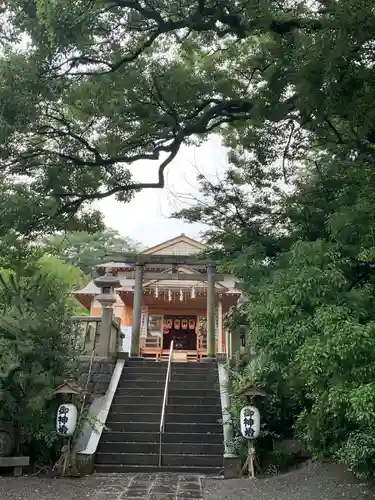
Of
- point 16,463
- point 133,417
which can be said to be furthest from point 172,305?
point 16,463

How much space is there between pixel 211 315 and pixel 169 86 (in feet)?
28.2

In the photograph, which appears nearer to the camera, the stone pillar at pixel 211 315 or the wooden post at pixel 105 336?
the wooden post at pixel 105 336

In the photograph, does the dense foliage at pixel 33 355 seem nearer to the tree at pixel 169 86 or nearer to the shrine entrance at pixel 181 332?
the tree at pixel 169 86

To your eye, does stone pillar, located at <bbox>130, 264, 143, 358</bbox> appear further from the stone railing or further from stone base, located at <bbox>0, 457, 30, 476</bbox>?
stone base, located at <bbox>0, 457, 30, 476</bbox>

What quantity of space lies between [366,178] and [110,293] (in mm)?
8107

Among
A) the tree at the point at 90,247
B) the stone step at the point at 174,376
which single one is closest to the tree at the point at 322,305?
the stone step at the point at 174,376

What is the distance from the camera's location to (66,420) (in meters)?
7.66

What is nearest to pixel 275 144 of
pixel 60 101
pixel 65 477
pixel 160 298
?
pixel 60 101

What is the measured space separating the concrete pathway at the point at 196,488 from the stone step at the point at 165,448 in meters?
1.08

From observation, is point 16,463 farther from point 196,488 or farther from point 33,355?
point 196,488

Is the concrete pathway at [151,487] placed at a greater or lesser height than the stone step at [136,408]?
lesser

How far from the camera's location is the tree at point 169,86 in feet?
18.4

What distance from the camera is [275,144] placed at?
29.6 feet

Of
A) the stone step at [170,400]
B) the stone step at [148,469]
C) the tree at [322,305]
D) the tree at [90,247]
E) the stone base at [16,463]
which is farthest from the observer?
the tree at [90,247]
